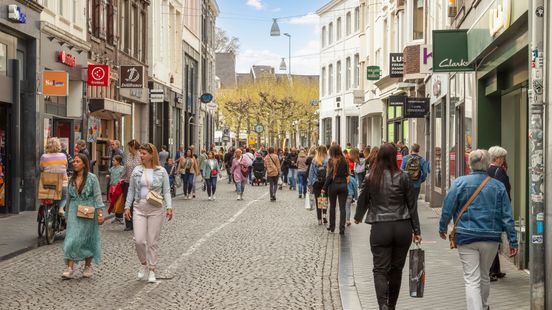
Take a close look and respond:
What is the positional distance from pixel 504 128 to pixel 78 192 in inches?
286

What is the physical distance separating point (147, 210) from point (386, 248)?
3.64 meters

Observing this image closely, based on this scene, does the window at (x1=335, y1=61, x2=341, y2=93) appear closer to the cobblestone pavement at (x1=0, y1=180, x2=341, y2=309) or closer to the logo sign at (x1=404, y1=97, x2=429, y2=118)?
the logo sign at (x1=404, y1=97, x2=429, y2=118)

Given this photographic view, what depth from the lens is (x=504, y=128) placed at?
48.9 feet

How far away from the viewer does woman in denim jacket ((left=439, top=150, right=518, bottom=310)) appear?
772 cm

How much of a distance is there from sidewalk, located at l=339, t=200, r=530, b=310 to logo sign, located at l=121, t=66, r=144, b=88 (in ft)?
56.2

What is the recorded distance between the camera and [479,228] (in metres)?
7.73

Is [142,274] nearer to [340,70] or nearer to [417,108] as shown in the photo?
[417,108]

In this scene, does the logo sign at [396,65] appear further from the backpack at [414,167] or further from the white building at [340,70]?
the white building at [340,70]

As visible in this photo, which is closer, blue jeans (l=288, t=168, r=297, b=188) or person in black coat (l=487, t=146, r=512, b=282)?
person in black coat (l=487, t=146, r=512, b=282)

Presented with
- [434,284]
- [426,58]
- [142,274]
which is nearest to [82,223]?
[142,274]

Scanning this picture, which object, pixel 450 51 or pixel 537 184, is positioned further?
pixel 450 51

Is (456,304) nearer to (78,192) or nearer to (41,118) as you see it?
(78,192)

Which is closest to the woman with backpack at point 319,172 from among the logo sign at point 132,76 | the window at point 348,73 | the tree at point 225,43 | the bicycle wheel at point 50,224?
the bicycle wheel at point 50,224

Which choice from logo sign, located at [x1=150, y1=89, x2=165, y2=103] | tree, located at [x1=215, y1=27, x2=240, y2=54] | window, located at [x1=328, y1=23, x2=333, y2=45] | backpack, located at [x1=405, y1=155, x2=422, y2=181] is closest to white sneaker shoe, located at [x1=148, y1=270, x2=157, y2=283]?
backpack, located at [x1=405, y1=155, x2=422, y2=181]
